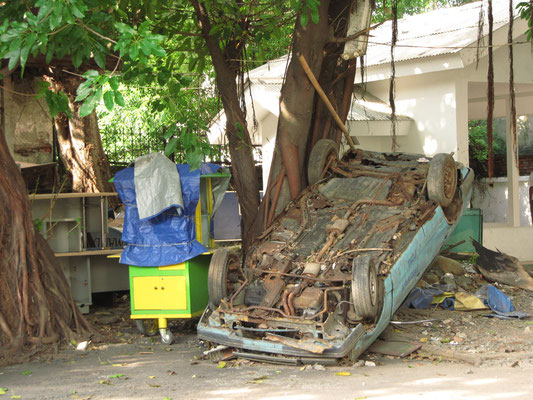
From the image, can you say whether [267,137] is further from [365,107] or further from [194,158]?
[194,158]

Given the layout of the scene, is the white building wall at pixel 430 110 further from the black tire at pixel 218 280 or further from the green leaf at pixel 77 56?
the green leaf at pixel 77 56

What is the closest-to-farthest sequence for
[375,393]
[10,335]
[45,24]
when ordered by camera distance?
[375,393] < [45,24] < [10,335]

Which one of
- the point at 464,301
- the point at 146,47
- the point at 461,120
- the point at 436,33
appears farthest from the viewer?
the point at 436,33

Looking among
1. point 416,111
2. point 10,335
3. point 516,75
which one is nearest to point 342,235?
point 10,335

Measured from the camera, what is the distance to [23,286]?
297 inches

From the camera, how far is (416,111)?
13.3 m

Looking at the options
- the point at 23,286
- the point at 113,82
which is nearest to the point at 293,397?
the point at 113,82

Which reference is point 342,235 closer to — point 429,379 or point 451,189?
point 451,189

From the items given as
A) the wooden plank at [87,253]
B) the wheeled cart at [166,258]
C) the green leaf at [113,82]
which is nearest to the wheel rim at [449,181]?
the wheeled cart at [166,258]

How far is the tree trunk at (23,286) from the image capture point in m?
7.42

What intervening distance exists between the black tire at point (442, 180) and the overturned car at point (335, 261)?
0.04 feet

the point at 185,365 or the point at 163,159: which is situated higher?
the point at 163,159

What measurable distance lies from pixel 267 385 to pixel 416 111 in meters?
8.68

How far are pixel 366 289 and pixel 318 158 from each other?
305cm
